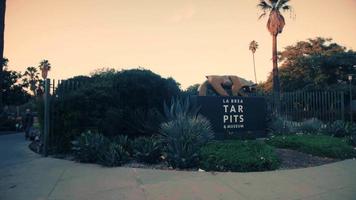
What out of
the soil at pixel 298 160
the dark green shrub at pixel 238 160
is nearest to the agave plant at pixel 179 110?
the dark green shrub at pixel 238 160

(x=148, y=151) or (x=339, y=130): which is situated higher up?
(x=339, y=130)

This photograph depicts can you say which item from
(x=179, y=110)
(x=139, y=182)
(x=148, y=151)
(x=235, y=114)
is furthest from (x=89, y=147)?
(x=235, y=114)

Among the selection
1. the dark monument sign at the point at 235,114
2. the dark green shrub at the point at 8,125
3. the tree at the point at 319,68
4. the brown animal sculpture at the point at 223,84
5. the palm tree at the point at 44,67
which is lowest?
the dark green shrub at the point at 8,125

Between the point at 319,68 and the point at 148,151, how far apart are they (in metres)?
32.4

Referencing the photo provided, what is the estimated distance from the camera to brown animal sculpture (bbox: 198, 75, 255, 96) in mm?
13531

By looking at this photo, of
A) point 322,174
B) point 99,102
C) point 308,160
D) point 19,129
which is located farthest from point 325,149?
point 19,129

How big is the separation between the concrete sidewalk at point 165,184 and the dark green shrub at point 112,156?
219 mm

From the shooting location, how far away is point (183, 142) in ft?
22.1

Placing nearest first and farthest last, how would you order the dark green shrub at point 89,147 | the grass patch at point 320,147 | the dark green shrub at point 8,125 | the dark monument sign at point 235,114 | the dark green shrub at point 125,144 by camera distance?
the dark green shrub at point 89,147 → the dark green shrub at point 125,144 → the grass patch at point 320,147 → the dark monument sign at point 235,114 → the dark green shrub at point 8,125

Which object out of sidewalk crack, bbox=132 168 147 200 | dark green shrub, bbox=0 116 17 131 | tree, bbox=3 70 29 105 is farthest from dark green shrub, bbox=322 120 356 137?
tree, bbox=3 70 29 105

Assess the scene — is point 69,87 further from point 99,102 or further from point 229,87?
point 229,87

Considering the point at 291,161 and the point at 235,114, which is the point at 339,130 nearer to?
the point at 235,114

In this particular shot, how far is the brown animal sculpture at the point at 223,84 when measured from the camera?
13.5m

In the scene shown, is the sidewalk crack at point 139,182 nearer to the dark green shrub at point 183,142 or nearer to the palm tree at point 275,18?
the dark green shrub at point 183,142
